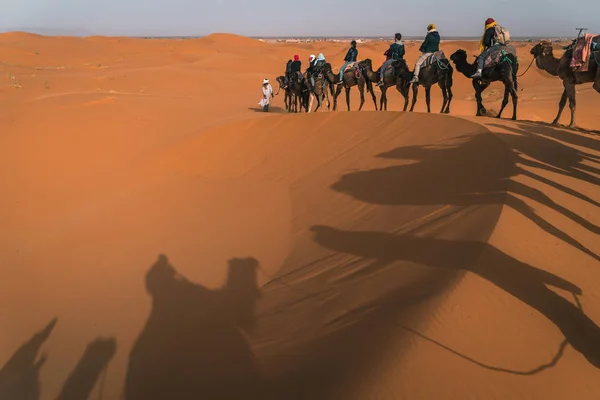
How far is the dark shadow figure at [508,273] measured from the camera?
312cm

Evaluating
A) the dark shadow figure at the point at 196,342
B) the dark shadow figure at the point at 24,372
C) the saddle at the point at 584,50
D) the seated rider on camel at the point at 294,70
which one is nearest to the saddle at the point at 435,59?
the saddle at the point at 584,50

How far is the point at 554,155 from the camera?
264 inches

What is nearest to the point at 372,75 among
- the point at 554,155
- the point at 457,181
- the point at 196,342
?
the point at 554,155

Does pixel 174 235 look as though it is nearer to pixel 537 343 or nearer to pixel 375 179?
pixel 375 179

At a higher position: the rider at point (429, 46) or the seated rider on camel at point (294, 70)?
the rider at point (429, 46)

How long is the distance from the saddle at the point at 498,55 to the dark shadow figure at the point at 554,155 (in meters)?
3.37

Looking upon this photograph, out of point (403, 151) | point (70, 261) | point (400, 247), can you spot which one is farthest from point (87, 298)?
point (403, 151)

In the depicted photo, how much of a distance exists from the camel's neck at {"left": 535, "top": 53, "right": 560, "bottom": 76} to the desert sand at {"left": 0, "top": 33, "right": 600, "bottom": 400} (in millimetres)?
2579

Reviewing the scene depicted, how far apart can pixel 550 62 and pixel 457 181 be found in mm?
6700

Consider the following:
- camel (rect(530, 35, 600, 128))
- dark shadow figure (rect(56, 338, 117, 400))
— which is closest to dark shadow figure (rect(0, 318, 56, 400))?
dark shadow figure (rect(56, 338, 117, 400))

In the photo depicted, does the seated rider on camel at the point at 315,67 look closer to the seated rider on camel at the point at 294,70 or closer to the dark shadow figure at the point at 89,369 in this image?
the seated rider on camel at the point at 294,70

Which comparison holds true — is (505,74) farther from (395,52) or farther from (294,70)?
(294,70)

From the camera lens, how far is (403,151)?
8.05m

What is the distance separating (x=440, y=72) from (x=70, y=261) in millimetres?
10539
